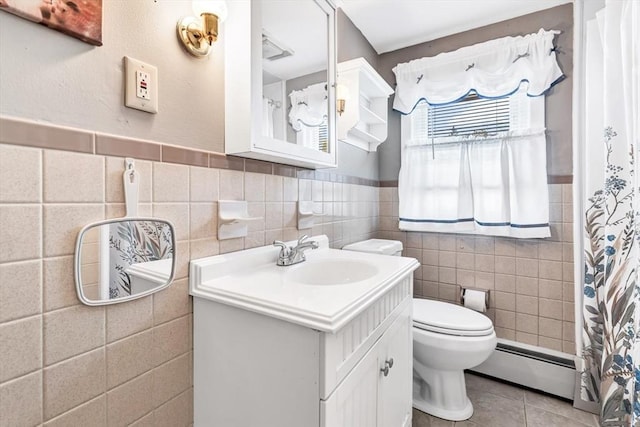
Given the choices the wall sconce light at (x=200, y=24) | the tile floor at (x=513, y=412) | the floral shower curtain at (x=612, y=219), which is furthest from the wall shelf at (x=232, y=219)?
the floral shower curtain at (x=612, y=219)

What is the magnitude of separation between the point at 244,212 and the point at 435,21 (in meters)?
1.80

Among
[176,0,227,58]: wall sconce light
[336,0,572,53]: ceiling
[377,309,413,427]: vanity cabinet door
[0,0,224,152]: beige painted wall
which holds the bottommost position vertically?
[377,309,413,427]: vanity cabinet door

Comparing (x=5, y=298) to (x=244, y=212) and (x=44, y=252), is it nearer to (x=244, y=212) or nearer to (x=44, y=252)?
(x=44, y=252)

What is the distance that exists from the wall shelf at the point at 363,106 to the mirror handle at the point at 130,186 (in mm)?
1179

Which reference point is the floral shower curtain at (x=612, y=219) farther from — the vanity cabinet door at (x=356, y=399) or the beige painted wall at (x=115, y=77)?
the beige painted wall at (x=115, y=77)

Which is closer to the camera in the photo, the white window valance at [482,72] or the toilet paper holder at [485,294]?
the white window valance at [482,72]

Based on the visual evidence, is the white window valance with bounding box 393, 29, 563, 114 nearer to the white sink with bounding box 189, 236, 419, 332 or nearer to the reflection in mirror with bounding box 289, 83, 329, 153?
the reflection in mirror with bounding box 289, 83, 329, 153

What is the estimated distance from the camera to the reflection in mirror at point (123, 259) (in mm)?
659

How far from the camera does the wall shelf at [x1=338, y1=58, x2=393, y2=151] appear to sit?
5.55 feet

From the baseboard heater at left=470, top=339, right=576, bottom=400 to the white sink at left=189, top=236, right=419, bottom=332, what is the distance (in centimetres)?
120

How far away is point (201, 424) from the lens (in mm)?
881

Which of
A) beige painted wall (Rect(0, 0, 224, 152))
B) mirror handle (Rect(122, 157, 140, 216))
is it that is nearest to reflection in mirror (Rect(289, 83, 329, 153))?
beige painted wall (Rect(0, 0, 224, 152))

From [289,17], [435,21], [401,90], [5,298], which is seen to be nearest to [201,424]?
[5,298]

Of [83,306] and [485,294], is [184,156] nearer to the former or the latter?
[83,306]
